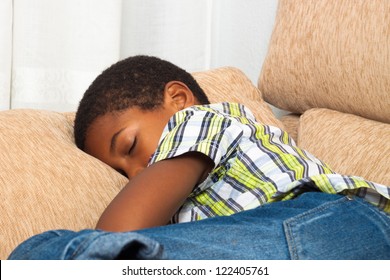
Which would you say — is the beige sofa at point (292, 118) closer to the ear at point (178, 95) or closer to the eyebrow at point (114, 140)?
the eyebrow at point (114, 140)

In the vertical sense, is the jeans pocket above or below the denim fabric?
below

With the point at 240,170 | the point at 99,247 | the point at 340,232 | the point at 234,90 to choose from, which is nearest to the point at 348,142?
the point at 234,90

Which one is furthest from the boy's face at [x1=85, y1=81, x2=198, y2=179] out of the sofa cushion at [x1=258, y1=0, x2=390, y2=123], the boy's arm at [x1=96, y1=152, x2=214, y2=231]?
the sofa cushion at [x1=258, y1=0, x2=390, y2=123]

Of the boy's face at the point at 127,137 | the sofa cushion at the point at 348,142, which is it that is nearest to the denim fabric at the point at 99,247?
the boy's face at the point at 127,137

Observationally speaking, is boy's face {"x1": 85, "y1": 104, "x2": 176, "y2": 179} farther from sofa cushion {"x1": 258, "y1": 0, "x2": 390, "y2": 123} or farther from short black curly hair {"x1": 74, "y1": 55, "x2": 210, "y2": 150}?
sofa cushion {"x1": 258, "y1": 0, "x2": 390, "y2": 123}

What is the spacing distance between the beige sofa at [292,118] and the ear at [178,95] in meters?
0.17

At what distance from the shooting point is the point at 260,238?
99cm

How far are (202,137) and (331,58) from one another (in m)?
0.58

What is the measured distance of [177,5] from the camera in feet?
6.79

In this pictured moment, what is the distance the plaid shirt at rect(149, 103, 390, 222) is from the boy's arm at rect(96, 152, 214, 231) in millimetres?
19

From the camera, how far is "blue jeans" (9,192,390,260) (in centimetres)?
81

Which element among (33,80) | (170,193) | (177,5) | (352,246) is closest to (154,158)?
(170,193)

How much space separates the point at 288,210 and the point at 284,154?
177mm

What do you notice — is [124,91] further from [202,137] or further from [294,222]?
[294,222]
